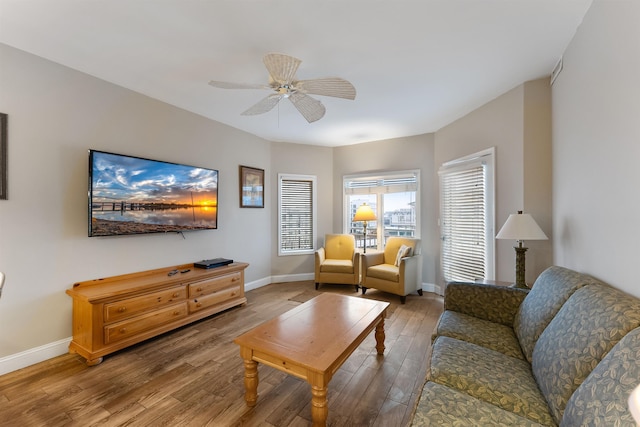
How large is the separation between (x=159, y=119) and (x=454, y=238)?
416 cm

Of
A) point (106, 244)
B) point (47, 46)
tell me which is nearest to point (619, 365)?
point (106, 244)

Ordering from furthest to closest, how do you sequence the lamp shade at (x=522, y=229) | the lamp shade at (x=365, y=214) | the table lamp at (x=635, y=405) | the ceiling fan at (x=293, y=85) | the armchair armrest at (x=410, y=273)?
1. the lamp shade at (x=365, y=214)
2. the armchair armrest at (x=410, y=273)
3. the lamp shade at (x=522, y=229)
4. the ceiling fan at (x=293, y=85)
5. the table lamp at (x=635, y=405)

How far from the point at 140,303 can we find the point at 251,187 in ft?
7.77

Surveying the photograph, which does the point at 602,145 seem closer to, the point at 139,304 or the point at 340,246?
the point at 340,246

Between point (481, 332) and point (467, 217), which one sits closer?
point (481, 332)

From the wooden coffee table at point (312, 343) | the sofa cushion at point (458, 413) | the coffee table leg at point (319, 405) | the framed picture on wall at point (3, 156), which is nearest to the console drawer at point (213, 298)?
the wooden coffee table at point (312, 343)

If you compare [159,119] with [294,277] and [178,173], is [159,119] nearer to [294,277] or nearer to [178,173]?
[178,173]

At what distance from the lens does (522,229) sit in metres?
2.30

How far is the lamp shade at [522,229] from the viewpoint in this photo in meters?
2.26

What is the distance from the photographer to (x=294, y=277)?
16.4 feet

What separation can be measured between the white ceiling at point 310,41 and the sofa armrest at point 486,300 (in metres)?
1.96

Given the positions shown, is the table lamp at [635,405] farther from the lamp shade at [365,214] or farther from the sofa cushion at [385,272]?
the lamp shade at [365,214]

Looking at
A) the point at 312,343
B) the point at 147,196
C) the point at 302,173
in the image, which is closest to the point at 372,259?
the point at 302,173

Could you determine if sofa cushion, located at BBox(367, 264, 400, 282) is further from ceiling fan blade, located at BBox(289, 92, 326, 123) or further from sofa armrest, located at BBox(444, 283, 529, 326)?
ceiling fan blade, located at BBox(289, 92, 326, 123)
